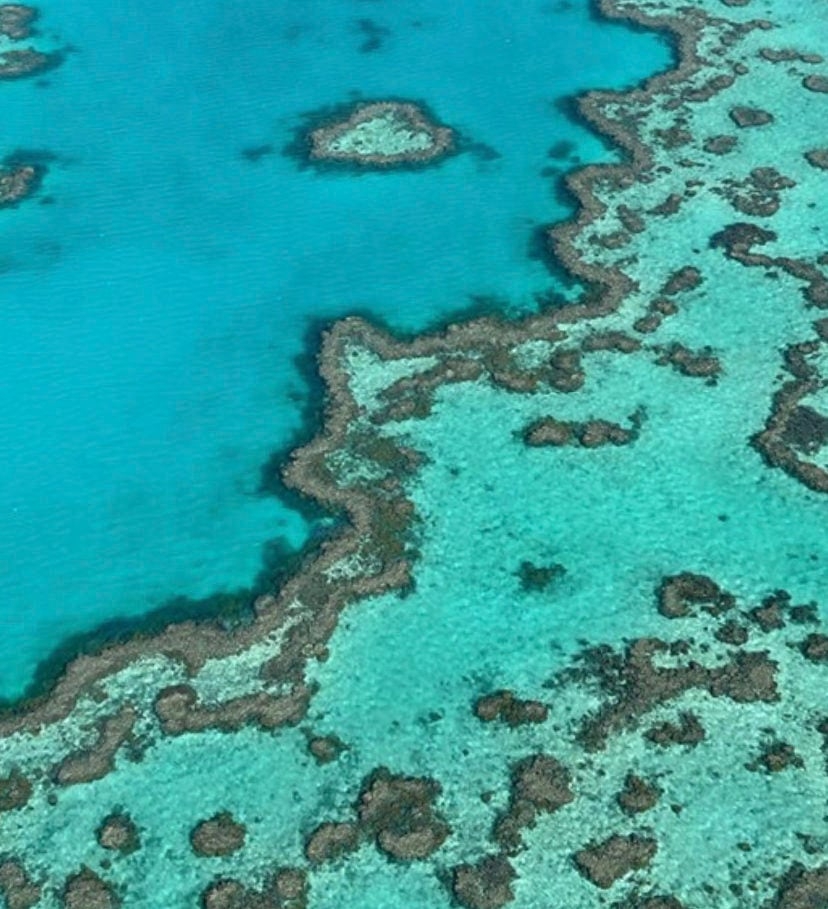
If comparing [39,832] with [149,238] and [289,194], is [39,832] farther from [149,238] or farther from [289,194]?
[289,194]

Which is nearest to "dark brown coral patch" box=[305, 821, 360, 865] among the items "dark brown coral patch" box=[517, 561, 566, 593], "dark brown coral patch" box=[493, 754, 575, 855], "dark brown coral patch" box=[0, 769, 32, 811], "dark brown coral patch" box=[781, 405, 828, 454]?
"dark brown coral patch" box=[493, 754, 575, 855]

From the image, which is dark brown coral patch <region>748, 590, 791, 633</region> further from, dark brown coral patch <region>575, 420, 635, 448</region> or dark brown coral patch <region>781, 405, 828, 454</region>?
dark brown coral patch <region>575, 420, 635, 448</region>

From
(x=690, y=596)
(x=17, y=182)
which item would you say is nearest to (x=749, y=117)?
(x=690, y=596)

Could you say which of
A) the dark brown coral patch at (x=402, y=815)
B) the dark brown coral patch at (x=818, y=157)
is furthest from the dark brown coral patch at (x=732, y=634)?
the dark brown coral patch at (x=818, y=157)

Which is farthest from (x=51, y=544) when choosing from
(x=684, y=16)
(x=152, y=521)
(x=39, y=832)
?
(x=684, y=16)

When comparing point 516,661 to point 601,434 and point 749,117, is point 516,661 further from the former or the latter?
point 749,117

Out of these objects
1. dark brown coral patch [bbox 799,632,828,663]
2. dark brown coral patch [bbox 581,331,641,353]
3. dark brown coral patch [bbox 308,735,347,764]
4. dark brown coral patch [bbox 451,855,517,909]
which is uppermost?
dark brown coral patch [bbox 581,331,641,353]

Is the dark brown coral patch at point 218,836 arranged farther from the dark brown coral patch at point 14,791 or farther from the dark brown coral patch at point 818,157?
the dark brown coral patch at point 818,157
